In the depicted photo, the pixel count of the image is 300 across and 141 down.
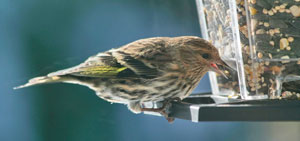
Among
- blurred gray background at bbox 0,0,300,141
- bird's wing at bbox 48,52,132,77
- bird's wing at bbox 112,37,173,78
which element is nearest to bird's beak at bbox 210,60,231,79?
bird's wing at bbox 112,37,173,78

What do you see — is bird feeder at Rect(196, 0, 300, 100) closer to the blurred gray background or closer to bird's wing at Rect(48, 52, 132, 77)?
bird's wing at Rect(48, 52, 132, 77)

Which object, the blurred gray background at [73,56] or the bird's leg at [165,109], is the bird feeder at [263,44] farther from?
the blurred gray background at [73,56]

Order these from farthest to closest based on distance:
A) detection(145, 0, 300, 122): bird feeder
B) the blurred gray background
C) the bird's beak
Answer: the blurred gray background → the bird's beak → detection(145, 0, 300, 122): bird feeder

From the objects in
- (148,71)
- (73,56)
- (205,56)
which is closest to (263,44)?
(205,56)

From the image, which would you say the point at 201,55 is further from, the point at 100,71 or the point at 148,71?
the point at 100,71

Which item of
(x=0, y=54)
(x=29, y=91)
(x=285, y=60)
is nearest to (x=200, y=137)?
(x=29, y=91)

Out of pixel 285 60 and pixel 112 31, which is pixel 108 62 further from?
pixel 112 31
